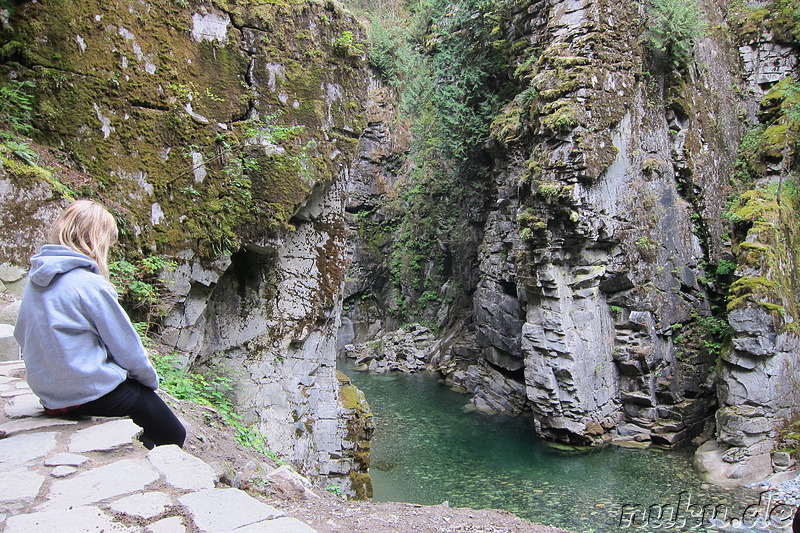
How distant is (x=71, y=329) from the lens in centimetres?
247

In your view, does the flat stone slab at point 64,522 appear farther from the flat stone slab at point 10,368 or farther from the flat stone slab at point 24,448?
the flat stone slab at point 10,368

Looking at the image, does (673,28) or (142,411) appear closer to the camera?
(142,411)

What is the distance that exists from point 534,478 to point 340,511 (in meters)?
8.93

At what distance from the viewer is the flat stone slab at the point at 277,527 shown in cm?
193

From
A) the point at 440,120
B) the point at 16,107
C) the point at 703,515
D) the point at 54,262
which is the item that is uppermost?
the point at 440,120

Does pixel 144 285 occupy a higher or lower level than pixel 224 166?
lower

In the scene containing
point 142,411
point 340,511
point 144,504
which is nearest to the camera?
point 144,504

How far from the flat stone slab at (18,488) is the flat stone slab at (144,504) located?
0.34 meters

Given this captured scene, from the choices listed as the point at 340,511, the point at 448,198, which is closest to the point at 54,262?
the point at 340,511

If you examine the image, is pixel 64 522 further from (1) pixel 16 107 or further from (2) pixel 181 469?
(1) pixel 16 107

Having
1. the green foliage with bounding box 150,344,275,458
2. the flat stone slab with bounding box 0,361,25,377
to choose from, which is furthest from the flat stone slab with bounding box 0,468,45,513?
the green foliage with bounding box 150,344,275,458

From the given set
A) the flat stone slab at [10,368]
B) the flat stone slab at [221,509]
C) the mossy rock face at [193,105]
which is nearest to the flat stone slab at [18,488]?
the flat stone slab at [221,509]

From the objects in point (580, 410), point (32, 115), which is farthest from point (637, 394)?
point (32, 115)

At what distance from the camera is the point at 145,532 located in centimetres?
188
